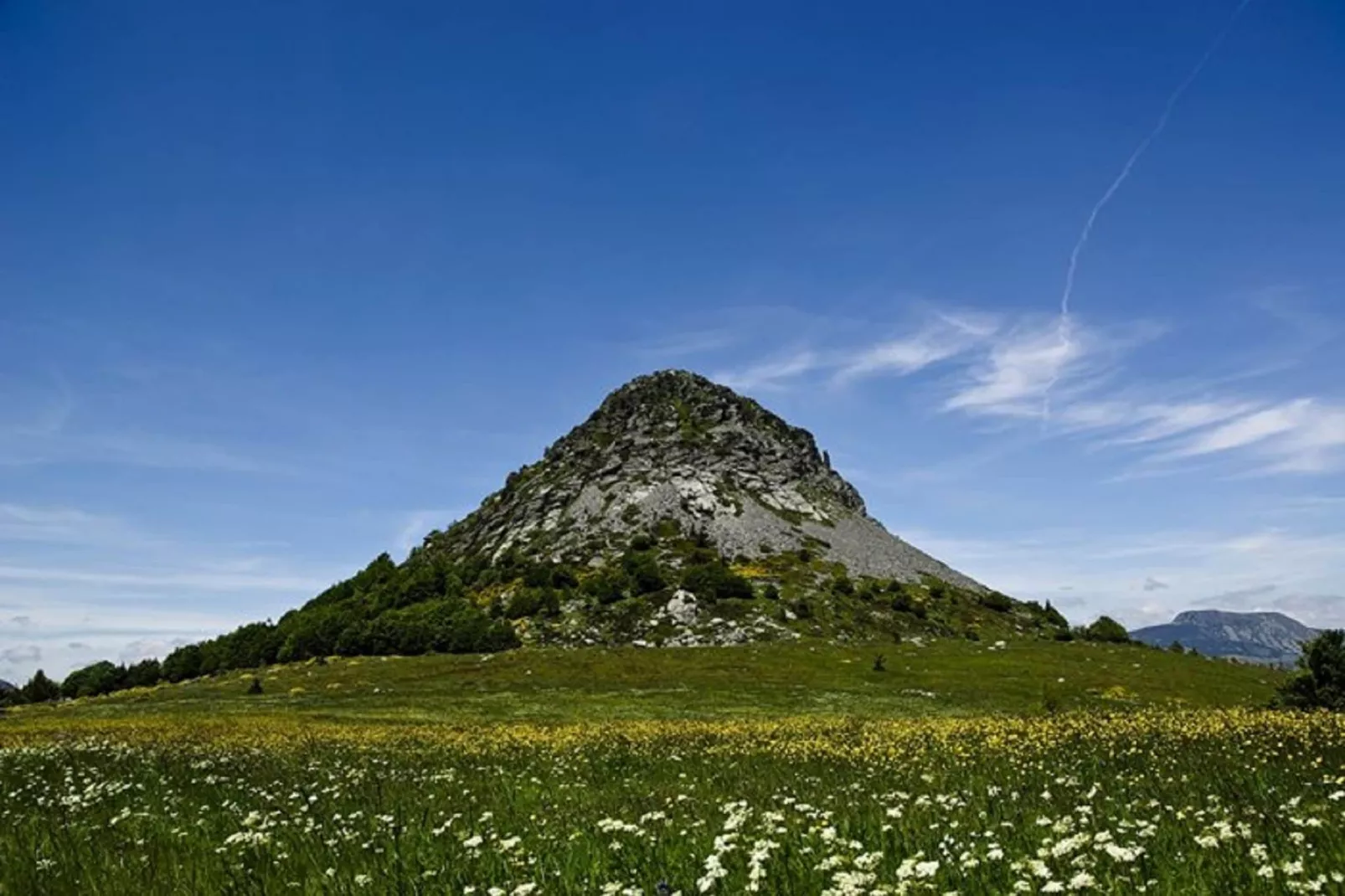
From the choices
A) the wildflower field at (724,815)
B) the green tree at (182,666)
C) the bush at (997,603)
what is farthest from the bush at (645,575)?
the wildflower field at (724,815)

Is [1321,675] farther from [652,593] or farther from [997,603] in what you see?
[997,603]

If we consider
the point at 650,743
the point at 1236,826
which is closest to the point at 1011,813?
the point at 1236,826

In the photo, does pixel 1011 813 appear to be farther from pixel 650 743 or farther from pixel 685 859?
pixel 650 743

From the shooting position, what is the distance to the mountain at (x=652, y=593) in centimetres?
12069

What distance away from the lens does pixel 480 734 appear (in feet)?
103

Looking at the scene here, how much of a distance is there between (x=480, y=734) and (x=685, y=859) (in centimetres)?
2547

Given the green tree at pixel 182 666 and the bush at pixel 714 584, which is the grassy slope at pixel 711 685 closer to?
the green tree at pixel 182 666

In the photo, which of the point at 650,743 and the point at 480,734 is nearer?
the point at 650,743

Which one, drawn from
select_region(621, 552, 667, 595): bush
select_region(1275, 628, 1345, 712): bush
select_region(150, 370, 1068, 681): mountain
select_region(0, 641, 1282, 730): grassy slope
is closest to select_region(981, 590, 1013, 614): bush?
select_region(150, 370, 1068, 681): mountain

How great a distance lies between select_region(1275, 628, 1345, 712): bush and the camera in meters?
33.8

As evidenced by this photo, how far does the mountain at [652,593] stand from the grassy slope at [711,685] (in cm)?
1378

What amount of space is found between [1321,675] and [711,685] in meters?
47.0

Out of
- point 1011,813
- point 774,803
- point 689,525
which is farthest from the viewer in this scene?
point 689,525

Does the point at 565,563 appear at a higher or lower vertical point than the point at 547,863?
higher
